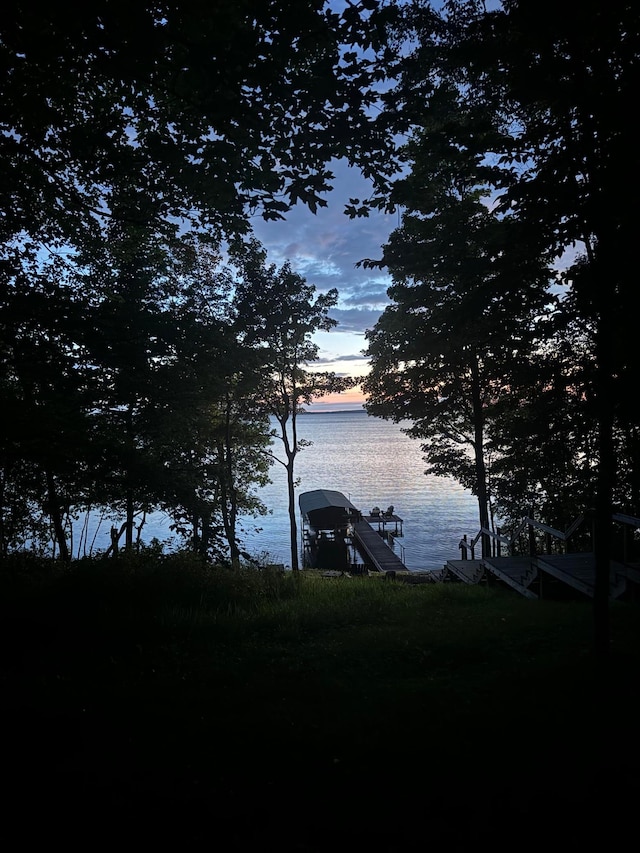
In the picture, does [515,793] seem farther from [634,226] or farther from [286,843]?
[634,226]

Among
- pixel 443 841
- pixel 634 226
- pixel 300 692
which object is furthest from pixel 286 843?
pixel 634 226

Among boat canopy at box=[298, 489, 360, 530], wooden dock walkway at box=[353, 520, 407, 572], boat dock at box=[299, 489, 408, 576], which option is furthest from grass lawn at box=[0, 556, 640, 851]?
boat canopy at box=[298, 489, 360, 530]

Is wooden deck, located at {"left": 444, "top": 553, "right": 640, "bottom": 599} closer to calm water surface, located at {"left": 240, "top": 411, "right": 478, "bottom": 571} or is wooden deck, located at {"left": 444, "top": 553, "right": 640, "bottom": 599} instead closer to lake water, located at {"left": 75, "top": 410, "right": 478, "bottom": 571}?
lake water, located at {"left": 75, "top": 410, "right": 478, "bottom": 571}

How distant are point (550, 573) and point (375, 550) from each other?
857 inches

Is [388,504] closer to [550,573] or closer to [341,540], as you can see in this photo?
[341,540]

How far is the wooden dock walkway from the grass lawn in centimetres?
1970

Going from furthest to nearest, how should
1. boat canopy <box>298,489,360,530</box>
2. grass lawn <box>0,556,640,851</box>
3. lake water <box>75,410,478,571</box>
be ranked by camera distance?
lake water <box>75,410,478,571</box>
boat canopy <box>298,489,360,530</box>
grass lawn <box>0,556,640,851</box>

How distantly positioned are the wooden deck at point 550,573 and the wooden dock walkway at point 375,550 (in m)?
12.2

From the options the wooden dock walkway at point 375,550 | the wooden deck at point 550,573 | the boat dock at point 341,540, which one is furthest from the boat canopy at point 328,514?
the wooden deck at point 550,573

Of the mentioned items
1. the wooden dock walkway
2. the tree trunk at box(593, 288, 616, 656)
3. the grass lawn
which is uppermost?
the tree trunk at box(593, 288, 616, 656)

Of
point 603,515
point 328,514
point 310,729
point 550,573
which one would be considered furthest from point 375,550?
point 310,729

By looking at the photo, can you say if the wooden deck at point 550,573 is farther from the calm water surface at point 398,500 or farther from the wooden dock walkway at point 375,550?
the calm water surface at point 398,500

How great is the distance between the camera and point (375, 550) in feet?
107

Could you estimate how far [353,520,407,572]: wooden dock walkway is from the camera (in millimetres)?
28797
